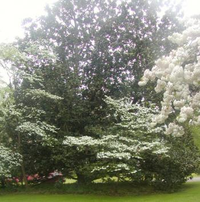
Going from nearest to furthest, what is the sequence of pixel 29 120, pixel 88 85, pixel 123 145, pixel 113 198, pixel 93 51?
1. pixel 123 145
2. pixel 113 198
3. pixel 29 120
4. pixel 88 85
5. pixel 93 51

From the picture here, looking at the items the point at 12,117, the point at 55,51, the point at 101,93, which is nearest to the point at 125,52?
the point at 101,93

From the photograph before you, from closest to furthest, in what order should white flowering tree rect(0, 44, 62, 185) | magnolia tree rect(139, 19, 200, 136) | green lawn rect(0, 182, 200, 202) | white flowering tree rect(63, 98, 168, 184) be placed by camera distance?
magnolia tree rect(139, 19, 200, 136) < green lawn rect(0, 182, 200, 202) < white flowering tree rect(63, 98, 168, 184) < white flowering tree rect(0, 44, 62, 185)

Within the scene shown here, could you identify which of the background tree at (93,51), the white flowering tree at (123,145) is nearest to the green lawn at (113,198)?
the white flowering tree at (123,145)

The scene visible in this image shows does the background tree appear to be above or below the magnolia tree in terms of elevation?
above

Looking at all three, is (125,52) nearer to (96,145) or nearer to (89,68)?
(89,68)

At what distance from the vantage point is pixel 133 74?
13.0 metres

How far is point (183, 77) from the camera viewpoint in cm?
388

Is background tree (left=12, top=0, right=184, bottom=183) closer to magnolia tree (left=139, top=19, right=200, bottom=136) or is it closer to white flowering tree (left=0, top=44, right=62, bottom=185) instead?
white flowering tree (left=0, top=44, right=62, bottom=185)

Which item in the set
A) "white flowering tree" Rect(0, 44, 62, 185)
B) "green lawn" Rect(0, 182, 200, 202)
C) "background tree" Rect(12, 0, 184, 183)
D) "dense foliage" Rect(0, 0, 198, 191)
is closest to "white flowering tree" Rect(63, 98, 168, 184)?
"dense foliage" Rect(0, 0, 198, 191)

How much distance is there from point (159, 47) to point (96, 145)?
5.72 m

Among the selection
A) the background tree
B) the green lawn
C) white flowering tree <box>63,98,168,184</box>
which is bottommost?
the green lawn

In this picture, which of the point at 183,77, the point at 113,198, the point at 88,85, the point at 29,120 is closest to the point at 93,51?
the point at 88,85

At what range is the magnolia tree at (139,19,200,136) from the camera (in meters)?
3.82

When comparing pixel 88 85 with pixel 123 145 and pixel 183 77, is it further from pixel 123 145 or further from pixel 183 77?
pixel 183 77
